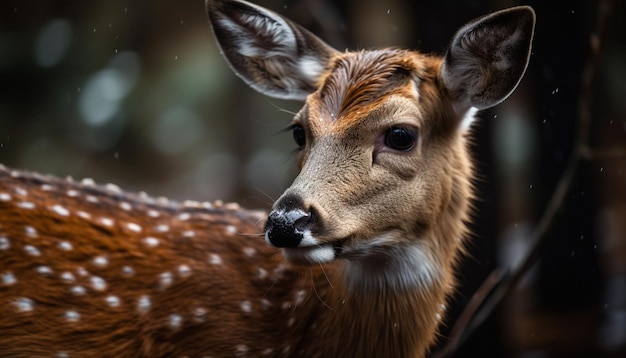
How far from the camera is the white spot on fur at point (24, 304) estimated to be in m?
4.10

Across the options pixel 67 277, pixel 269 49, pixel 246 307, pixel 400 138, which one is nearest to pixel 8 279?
pixel 67 277

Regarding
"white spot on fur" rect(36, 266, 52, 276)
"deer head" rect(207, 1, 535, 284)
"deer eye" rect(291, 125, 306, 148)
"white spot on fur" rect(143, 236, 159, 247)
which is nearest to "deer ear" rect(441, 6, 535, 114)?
"deer head" rect(207, 1, 535, 284)

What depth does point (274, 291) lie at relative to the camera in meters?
4.18

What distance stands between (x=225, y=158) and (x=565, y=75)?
6104 mm

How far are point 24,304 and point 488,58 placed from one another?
2057 mm

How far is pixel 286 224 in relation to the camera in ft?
10.6

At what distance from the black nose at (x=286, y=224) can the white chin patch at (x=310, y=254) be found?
0.23 feet

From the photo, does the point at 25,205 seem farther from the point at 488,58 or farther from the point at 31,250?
the point at 488,58

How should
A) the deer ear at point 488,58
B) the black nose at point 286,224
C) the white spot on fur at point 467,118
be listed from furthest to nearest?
the white spot on fur at point 467,118
the deer ear at point 488,58
the black nose at point 286,224

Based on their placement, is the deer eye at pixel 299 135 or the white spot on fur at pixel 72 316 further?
the white spot on fur at pixel 72 316

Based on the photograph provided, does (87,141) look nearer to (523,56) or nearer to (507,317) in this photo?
(507,317)

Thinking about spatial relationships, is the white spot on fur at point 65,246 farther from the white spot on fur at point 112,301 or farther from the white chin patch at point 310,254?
the white chin patch at point 310,254

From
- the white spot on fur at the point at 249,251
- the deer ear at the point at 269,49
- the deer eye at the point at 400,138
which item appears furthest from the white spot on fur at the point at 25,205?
the deer eye at the point at 400,138

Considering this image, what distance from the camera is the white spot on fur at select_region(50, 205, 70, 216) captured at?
430 centimetres
